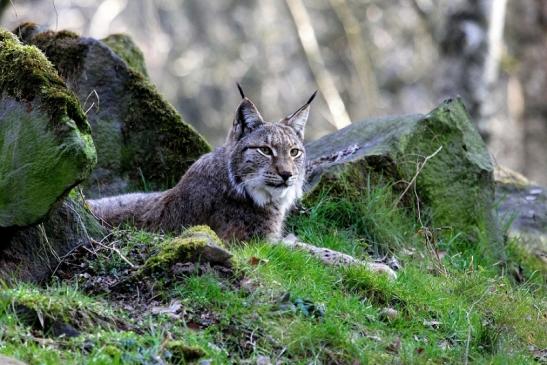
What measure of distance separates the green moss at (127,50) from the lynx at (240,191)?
2409 mm

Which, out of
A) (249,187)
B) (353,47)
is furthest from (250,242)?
(353,47)

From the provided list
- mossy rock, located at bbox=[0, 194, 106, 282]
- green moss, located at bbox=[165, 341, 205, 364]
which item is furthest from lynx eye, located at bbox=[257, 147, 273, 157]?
green moss, located at bbox=[165, 341, 205, 364]

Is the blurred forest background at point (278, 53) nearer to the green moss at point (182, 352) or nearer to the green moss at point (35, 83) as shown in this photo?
the green moss at point (35, 83)

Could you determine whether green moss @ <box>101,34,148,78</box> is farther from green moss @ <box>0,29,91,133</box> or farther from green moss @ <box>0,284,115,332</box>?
green moss @ <box>0,284,115,332</box>

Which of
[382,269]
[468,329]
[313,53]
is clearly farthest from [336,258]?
[313,53]

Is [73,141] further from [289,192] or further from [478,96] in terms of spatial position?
[478,96]

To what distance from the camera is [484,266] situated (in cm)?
826

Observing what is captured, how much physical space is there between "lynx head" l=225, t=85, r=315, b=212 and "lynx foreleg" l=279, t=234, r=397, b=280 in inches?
19.7

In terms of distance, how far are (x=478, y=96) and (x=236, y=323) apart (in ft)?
28.6

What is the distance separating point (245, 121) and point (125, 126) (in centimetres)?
161

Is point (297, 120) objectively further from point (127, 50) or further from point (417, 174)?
point (127, 50)

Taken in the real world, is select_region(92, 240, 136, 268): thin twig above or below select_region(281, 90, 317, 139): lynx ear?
below

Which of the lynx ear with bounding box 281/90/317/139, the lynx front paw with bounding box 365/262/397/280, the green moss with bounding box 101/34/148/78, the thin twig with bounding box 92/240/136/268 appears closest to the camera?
the thin twig with bounding box 92/240/136/268

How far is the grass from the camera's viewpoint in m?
5.03
